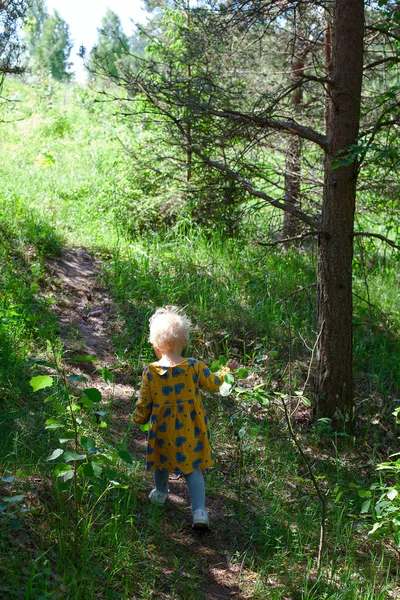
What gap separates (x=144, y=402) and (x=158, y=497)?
67cm

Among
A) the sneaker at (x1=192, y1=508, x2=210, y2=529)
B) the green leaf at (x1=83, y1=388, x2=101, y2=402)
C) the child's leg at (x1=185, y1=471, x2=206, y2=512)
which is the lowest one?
the sneaker at (x1=192, y1=508, x2=210, y2=529)

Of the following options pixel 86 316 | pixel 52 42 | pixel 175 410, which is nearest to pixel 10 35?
pixel 86 316

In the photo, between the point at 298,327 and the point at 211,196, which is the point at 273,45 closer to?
the point at 211,196

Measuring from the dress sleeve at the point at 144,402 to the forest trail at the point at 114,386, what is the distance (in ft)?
1.95

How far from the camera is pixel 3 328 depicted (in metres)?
5.74

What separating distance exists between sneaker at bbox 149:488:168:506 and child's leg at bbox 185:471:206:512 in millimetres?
232

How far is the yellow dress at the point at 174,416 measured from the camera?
4.38 meters

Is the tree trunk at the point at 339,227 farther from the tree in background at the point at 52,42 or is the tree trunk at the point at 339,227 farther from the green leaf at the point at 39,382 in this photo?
the tree in background at the point at 52,42

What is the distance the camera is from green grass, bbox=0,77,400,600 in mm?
3691

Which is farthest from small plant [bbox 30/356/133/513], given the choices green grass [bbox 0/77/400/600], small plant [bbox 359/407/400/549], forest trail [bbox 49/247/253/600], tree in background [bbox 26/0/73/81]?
tree in background [bbox 26/0/73/81]

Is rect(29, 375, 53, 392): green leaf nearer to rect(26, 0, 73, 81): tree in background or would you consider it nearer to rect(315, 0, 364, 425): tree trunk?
rect(315, 0, 364, 425): tree trunk

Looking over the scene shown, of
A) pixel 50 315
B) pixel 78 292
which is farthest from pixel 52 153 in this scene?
pixel 50 315

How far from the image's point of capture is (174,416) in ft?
14.4

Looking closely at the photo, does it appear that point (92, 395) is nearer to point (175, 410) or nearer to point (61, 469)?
point (61, 469)
